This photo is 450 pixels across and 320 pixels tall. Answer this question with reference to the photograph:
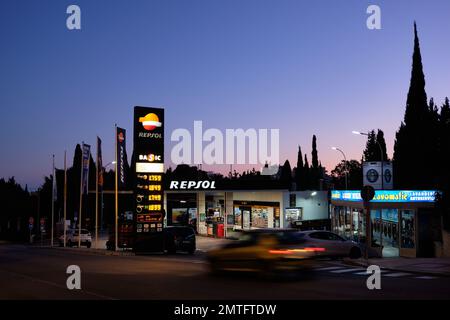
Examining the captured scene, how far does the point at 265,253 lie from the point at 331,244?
1191cm

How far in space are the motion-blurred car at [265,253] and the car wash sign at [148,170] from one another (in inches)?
902

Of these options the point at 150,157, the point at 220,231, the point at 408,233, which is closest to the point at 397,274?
the point at 408,233

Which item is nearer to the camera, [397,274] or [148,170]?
[397,274]

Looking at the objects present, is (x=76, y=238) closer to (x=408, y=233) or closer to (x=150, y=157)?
(x=150, y=157)

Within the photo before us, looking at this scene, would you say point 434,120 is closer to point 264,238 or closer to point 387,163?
point 387,163

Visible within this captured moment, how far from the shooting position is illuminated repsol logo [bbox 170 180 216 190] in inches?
2137

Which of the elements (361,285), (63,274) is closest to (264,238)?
(361,285)

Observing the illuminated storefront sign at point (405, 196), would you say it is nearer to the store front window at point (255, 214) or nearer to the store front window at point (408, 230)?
the store front window at point (408, 230)

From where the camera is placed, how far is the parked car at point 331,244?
2642 cm

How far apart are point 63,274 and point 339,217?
29.9 metres

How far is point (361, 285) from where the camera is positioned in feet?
49.7

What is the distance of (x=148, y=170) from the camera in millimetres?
39469

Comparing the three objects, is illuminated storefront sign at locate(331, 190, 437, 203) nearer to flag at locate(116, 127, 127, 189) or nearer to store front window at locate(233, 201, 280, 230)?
flag at locate(116, 127, 127, 189)

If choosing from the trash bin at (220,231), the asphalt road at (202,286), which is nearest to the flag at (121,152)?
the trash bin at (220,231)
